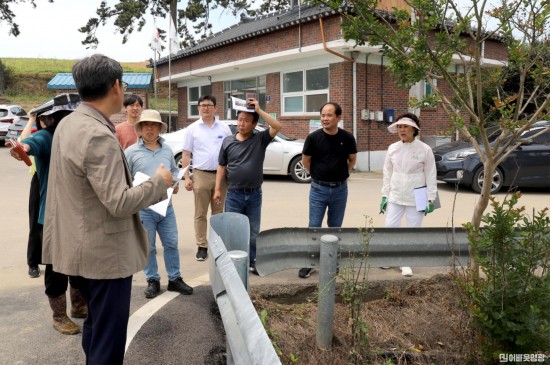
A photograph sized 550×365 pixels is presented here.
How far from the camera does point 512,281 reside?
2.67 m

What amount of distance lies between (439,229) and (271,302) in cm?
159

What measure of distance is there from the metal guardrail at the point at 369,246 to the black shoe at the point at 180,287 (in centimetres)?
162

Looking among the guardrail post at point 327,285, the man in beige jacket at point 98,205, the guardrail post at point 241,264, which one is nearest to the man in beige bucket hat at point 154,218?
the guardrail post at point 327,285

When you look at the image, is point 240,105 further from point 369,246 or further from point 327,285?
point 327,285

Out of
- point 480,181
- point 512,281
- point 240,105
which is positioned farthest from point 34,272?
point 480,181

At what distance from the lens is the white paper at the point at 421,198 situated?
202 inches

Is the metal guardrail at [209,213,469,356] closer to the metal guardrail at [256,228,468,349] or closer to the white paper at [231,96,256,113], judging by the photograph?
the metal guardrail at [256,228,468,349]

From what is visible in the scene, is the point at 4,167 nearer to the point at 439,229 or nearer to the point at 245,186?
the point at 245,186

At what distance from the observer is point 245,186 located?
16.8 feet

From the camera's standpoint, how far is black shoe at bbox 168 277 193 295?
4582 millimetres

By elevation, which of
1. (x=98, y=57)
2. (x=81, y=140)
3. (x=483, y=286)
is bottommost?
(x=483, y=286)

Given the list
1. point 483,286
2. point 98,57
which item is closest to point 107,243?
point 98,57

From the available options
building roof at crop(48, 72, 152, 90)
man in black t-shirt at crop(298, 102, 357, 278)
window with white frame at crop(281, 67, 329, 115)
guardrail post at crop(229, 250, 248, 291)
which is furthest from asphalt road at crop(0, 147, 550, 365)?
building roof at crop(48, 72, 152, 90)

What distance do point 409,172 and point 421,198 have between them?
1.01 ft
